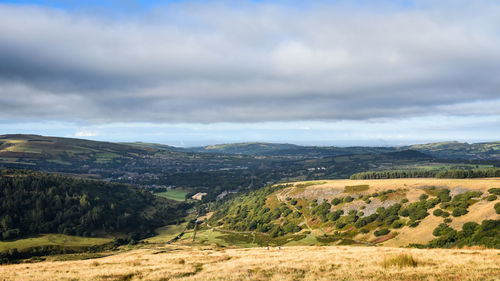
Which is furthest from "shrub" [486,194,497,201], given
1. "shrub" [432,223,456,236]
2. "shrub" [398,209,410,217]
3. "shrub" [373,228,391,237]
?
"shrub" [373,228,391,237]

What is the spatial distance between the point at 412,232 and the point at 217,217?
122 metres

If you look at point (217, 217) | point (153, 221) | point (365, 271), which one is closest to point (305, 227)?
point (217, 217)

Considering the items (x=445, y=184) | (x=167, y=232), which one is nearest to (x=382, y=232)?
(x=445, y=184)

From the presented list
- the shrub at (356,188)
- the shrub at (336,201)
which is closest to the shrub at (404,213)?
the shrub at (356,188)

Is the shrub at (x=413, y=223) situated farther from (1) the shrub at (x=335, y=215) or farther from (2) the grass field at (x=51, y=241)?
(2) the grass field at (x=51, y=241)

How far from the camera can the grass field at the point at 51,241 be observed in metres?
113

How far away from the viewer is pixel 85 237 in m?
137

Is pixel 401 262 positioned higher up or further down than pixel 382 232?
higher up

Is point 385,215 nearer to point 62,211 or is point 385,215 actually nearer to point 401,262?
point 401,262

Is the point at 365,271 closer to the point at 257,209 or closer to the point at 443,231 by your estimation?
the point at 443,231

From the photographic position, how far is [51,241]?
12256 centimetres

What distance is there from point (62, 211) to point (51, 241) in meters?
32.5

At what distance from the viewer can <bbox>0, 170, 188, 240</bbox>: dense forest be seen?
135250 mm

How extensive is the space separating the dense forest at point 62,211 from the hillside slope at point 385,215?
63.2 m
